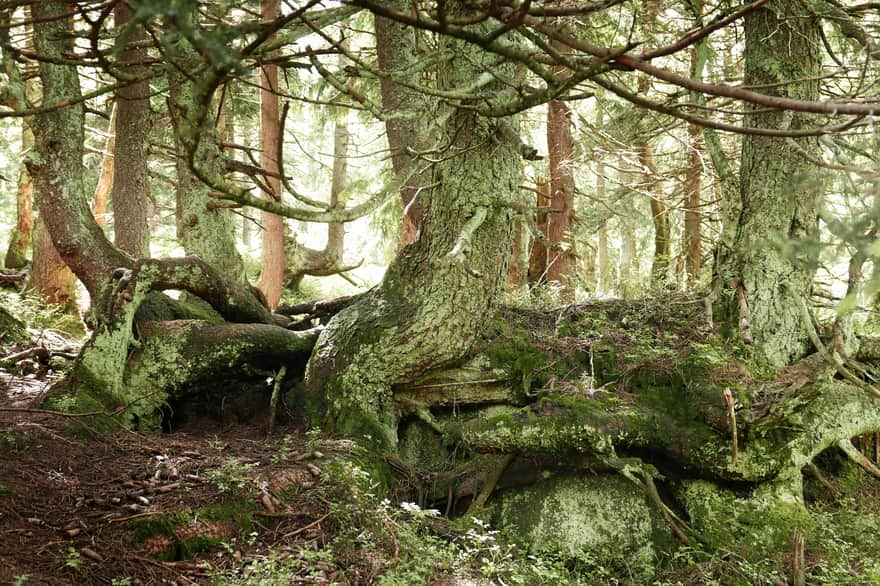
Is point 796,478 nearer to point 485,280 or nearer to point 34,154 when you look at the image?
point 485,280

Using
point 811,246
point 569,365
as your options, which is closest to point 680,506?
point 569,365

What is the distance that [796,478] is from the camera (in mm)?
5824

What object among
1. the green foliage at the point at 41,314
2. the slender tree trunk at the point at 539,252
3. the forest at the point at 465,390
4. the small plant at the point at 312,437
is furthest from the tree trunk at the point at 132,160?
the slender tree trunk at the point at 539,252

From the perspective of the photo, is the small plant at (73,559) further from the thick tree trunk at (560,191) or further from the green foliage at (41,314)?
the thick tree trunk at (560,191)

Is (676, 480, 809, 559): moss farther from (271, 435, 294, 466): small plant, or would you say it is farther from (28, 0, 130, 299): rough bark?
(28, 0, 130, 299): rough bark

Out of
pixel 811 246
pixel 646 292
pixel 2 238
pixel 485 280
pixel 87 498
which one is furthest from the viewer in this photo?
pixel 2 238

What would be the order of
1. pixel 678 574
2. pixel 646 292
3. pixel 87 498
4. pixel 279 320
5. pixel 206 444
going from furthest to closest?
pixel 646 292 → pixel 279 320 → pixel 206 444 → pixel 678 574 → pixel 87 498

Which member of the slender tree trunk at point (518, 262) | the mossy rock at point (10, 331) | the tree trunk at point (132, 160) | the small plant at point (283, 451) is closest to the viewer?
the small plant at point (283, 451)

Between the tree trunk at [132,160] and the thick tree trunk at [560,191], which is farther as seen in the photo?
the thick tree trunk at [560,191]

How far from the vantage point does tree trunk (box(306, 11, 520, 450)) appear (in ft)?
20.5

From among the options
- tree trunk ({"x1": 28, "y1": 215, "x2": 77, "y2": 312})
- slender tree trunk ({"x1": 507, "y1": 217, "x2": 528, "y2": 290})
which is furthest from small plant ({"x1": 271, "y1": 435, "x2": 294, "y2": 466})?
tree trunk ({"x1": 28, "y1": 215, "x2": 77, "y2": 312})

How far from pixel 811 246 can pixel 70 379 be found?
5910 mm

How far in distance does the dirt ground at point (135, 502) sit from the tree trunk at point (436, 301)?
0.87 m

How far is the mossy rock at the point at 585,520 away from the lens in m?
5.62
